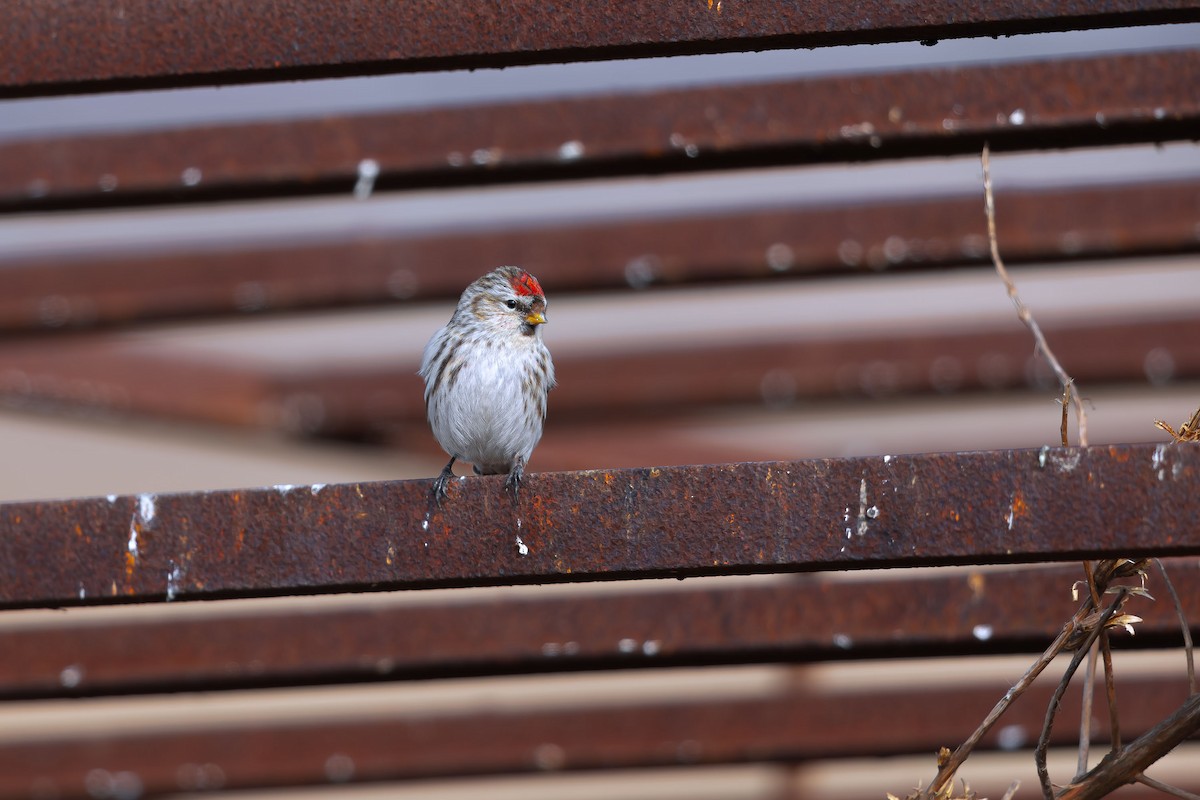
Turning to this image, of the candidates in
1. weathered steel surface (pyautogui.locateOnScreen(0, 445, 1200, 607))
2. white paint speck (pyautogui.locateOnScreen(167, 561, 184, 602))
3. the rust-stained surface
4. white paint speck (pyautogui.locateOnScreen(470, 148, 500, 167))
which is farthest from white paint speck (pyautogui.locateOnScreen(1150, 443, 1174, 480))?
the rust-stained surface

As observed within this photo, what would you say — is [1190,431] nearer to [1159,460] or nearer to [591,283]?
[1159,460]

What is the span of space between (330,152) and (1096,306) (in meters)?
4.26

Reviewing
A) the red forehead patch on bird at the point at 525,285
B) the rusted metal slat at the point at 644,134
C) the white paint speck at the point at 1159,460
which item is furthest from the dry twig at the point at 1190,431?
the red forehead patch on bird at the point at 525,285

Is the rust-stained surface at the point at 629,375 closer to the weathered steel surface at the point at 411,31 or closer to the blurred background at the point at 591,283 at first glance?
the blurred background at the point at 591,283

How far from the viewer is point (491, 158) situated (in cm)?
369

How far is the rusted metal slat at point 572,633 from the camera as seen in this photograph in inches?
134

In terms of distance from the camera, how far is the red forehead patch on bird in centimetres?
403

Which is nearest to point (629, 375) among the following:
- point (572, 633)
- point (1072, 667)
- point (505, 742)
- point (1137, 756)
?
point (505, 742)

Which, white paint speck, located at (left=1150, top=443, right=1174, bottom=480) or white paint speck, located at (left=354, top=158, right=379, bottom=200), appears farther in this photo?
white paint speck, located at (left=354, top=158, right=379, bottom=200)

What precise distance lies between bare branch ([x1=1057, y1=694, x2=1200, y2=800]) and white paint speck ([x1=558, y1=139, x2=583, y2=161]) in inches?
76.9

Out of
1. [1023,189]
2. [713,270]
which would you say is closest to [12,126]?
[713,270]

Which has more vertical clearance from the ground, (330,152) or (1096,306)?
(1096,306)

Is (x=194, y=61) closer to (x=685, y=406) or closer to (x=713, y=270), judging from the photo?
(x=713, y=270)

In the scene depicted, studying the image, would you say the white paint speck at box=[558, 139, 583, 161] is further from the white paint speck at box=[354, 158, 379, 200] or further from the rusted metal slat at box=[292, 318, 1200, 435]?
the rusted metal slat at box=[292, 318, 1200, 435]
